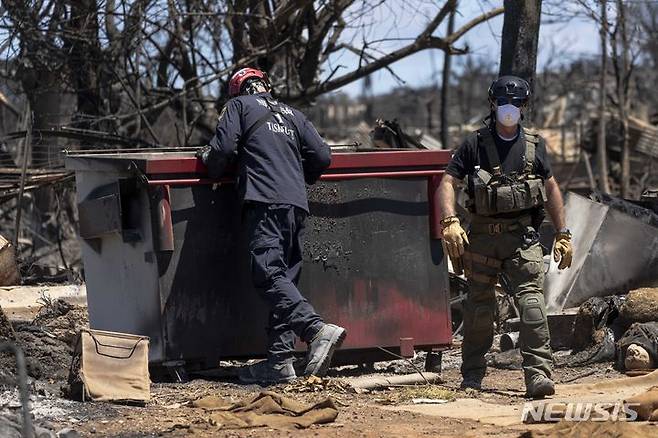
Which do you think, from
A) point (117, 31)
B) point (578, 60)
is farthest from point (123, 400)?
point (578, 60)

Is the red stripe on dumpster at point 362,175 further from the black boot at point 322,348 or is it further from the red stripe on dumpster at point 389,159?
the black boot at point 322,348

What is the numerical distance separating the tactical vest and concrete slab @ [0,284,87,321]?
11.2 feet

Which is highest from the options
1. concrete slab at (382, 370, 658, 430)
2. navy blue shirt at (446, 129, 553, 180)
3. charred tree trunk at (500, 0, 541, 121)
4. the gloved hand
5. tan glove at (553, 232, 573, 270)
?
→ charred tree trunk at (500, 0, 541, 121)

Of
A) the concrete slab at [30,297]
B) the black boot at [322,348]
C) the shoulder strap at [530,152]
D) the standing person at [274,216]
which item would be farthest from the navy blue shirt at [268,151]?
the concrete slab at [30,297]

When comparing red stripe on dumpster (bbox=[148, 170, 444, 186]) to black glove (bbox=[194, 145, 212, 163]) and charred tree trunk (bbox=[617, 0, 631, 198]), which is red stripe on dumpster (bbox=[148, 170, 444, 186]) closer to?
black glove (bbox=[194, 145, 212, 163])

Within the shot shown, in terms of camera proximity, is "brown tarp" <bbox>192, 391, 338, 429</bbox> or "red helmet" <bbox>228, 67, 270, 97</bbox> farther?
"red helmet" <bbox>228, 67, 270, 97</bbox>

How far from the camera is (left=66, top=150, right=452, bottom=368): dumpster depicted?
6.96 m

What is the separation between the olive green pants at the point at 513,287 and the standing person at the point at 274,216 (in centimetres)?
85

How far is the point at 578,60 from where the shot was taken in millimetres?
26562

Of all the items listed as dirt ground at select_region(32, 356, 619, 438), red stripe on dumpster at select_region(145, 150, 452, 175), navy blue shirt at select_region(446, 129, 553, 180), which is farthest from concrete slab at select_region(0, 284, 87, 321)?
navy blue shirt at select_region(446, 129, 553, 180)

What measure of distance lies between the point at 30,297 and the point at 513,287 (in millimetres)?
3891

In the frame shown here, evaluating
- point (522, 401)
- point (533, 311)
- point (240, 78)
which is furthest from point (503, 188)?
point (240, 78)

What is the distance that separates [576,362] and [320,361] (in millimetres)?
2180

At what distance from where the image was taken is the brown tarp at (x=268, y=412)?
5.65 meters
